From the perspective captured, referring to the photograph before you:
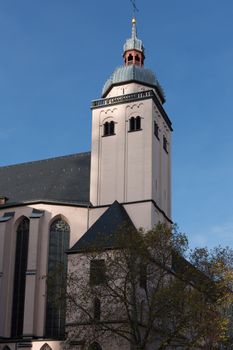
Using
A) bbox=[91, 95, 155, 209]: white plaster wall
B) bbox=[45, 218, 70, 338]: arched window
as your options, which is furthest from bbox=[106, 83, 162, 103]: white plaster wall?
bbox=[45, 218, 70, 338]: arched window

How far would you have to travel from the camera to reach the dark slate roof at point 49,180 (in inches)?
1837

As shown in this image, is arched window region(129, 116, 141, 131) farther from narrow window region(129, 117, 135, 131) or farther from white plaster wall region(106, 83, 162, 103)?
white plaster wall region(106, 83, 162, 103)

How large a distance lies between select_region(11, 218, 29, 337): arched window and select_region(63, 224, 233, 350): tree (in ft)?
32.5

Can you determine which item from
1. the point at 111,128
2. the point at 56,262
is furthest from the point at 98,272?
the point at 111,128

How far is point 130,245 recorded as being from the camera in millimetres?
31422

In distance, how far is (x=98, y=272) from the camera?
3256 cm

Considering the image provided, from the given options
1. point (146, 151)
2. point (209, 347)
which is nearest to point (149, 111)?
point (146, 151)

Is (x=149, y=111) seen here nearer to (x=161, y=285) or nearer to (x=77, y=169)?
(x=77, y=169)

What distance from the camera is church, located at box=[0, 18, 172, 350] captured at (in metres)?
42.5

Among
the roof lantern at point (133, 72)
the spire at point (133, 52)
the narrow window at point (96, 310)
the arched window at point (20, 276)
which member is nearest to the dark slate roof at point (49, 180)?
the arched window at point (20, 276)

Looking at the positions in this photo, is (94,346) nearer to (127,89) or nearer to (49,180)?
(49,180)

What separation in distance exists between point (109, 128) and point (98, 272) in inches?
711

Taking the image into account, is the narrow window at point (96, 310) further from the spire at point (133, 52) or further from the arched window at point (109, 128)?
the spire at point (133, 52)

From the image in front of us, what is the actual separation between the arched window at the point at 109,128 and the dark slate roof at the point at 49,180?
2.85 meters
